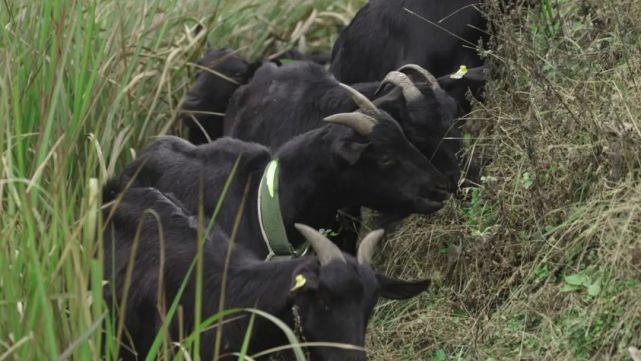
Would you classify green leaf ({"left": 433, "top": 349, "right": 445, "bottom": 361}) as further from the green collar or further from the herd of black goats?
the green collar

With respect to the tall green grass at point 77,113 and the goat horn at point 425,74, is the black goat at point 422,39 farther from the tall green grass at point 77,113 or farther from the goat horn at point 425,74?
the tall green grass at point 77,113

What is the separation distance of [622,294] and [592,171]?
1.02 metres

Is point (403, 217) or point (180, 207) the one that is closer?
point (180, 207)

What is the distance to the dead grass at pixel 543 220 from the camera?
636 cm

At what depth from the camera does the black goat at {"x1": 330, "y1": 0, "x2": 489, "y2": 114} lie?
880 centimetres

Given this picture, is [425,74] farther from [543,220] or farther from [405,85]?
[543,220]

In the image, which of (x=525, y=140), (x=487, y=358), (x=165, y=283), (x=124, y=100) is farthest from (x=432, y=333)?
(x=124, y=100)

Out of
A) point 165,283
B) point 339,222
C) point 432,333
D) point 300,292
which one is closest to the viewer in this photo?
point 300,292

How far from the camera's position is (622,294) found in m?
6.18

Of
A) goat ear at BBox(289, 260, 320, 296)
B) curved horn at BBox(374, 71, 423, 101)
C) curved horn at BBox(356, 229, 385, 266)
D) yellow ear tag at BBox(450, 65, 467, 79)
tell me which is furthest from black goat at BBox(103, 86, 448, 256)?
goat ear at BBox(289, 260, 320, 296)

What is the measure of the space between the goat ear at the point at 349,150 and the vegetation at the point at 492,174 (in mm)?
688

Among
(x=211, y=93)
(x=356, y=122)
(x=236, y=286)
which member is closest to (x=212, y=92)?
(x=211, y=93)

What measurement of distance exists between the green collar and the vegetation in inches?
26.8

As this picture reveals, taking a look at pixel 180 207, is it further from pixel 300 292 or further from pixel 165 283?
pixel 300 292
